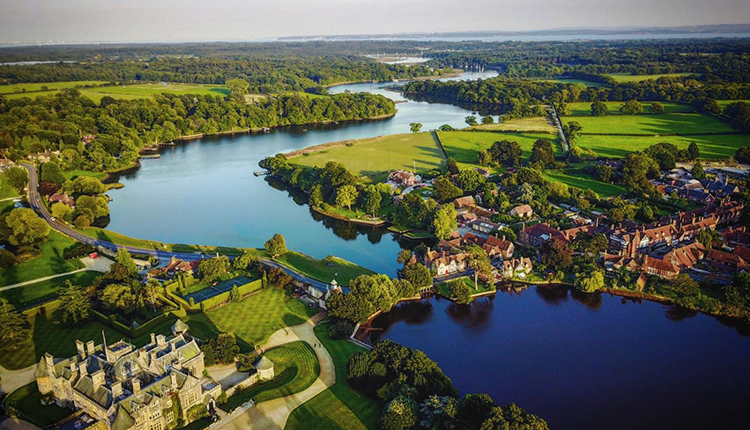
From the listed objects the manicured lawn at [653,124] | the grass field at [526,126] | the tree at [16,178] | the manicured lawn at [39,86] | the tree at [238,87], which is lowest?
the grass field at [526,126]

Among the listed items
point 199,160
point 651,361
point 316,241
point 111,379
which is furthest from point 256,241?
point 199,160

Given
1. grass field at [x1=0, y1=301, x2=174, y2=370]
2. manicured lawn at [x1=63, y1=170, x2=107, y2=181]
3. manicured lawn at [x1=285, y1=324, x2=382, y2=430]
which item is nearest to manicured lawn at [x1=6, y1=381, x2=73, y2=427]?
grass field at [x1=0, y1=301, x2=174, y2=370]

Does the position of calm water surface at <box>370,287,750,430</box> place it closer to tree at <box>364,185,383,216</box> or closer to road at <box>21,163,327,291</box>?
road at <box>21,163,327,291</box>

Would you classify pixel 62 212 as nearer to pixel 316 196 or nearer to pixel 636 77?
pixel 316 196

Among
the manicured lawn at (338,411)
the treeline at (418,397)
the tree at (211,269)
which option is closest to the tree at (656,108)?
the tree at (211,269)

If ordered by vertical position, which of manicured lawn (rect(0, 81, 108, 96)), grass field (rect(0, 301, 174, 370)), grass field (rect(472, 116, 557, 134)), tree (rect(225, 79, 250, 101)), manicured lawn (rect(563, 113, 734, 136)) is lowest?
grass field (rect(472, 116, 557, 134))

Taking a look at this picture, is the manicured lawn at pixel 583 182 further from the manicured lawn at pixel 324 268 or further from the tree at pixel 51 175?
the tree at pixel 51 175

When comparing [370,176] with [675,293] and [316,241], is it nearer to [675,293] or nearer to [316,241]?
[316,241]
